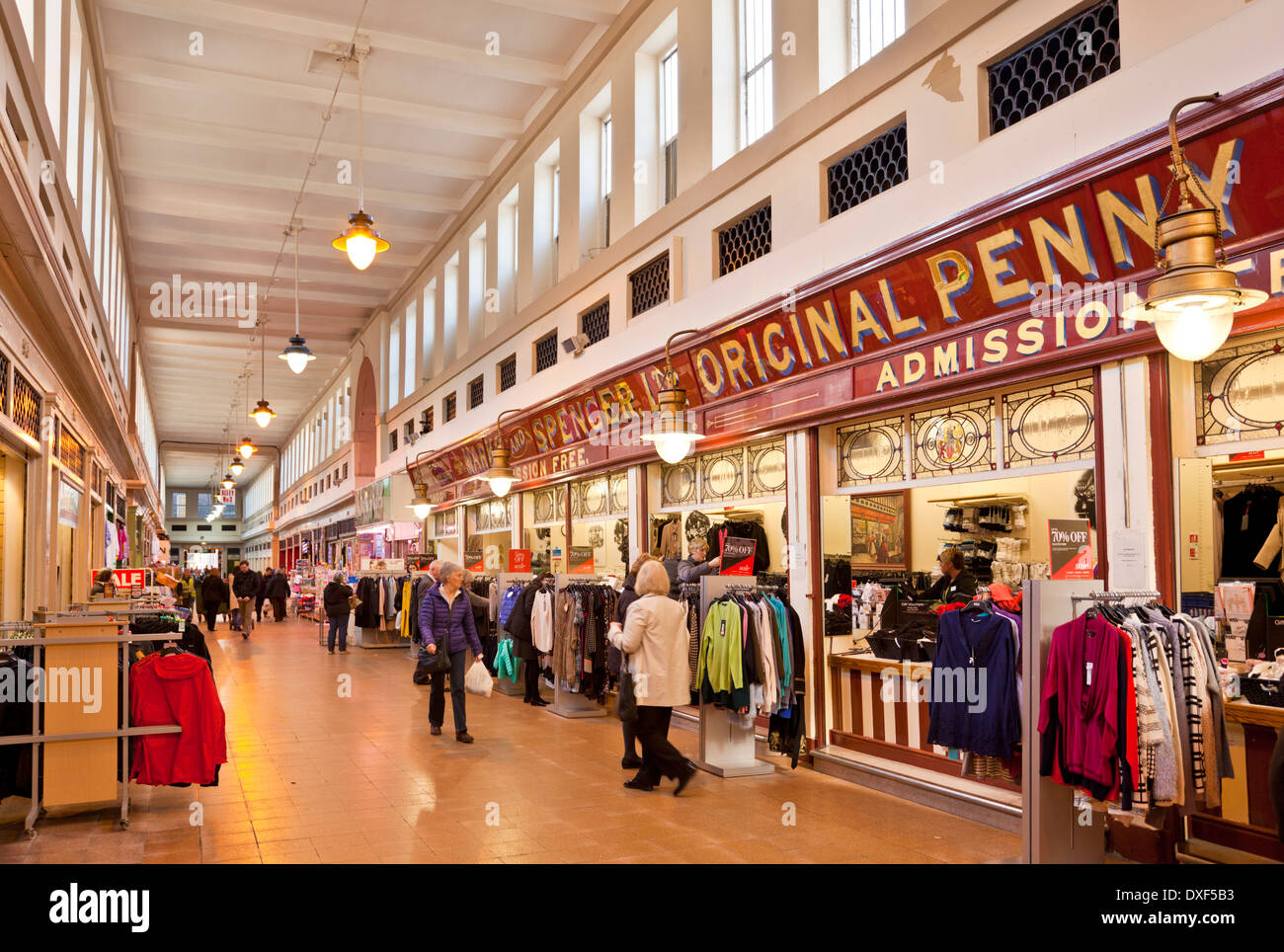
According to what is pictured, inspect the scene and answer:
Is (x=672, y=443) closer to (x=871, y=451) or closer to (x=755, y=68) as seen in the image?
(x=871, y=451)

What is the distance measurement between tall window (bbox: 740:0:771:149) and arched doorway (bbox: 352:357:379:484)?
17.0 metres

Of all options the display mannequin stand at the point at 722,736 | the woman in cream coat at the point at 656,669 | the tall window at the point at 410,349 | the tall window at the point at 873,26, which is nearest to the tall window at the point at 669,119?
the tall window at the point at 873,26

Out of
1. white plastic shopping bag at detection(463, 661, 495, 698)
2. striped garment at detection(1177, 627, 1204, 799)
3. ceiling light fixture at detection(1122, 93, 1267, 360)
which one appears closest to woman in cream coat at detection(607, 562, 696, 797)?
white plastic shopping bag at detection(463, 661, 495, 698)

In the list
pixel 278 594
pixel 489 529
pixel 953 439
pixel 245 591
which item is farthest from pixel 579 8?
pixel 278 594

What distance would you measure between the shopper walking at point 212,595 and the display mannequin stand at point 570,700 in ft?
41.8

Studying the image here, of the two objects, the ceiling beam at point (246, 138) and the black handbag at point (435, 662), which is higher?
the ceiling beam at point (246, 138)

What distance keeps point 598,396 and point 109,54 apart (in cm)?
693

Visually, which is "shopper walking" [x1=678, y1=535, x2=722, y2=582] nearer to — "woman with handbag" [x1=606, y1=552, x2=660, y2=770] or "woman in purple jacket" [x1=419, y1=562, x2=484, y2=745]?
"woman with handbag" [x1=606, y1=552, x2=660, y2=770]

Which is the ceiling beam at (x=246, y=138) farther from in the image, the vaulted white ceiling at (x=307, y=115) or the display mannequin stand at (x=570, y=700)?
the display mannequin stand at (x=570, y=700)

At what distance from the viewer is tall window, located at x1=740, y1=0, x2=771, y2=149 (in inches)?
346

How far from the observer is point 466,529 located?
17.9m

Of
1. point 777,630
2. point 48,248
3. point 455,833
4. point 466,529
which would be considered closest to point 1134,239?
point 777,630
